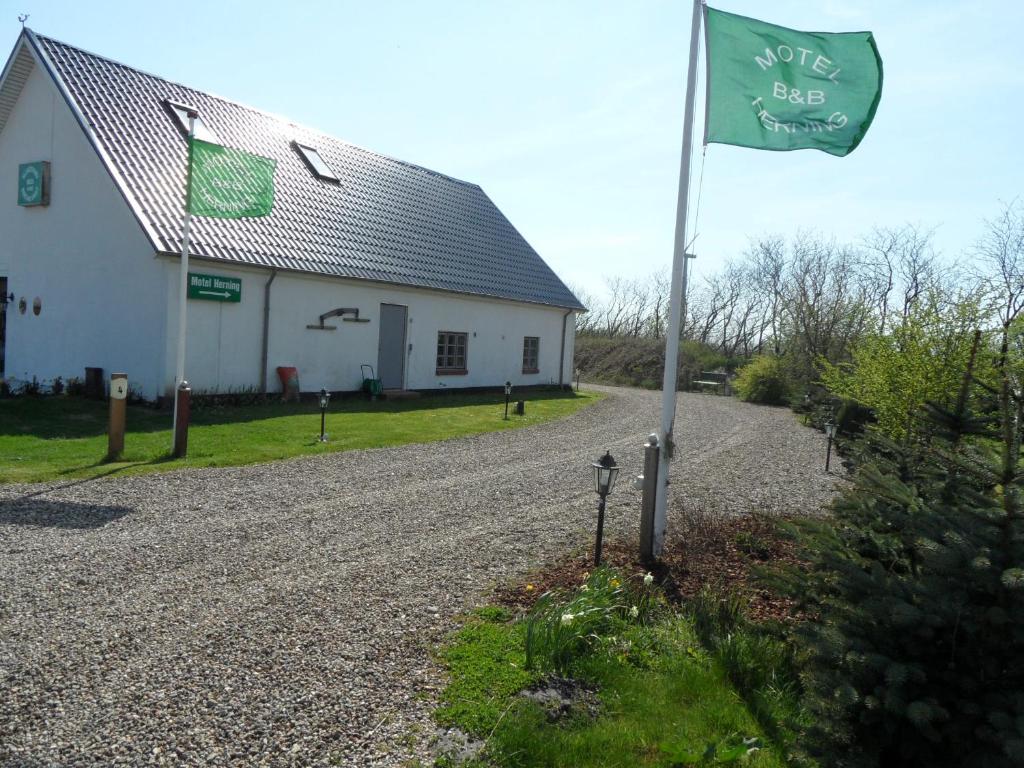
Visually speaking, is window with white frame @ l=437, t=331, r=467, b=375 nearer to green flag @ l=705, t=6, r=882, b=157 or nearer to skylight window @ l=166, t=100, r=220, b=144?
skylight window @ l=166, t=100, r=220, b=144

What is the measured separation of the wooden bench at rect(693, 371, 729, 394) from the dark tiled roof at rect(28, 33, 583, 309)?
919cm

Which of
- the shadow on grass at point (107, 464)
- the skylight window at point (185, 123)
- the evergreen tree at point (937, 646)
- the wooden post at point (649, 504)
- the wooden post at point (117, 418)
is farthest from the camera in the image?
the skylight window at point (185, 123)

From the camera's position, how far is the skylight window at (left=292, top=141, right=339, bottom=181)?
67.2 ft

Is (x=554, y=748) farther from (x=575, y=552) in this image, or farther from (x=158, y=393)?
(x=158, y=393)

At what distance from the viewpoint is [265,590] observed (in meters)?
5.46

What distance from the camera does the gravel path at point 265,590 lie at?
361 centimetres

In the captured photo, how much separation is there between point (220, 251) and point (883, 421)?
1216cm

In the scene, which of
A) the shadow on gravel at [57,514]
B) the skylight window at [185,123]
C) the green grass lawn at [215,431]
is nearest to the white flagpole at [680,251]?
the shadow on gravel at [57,514]

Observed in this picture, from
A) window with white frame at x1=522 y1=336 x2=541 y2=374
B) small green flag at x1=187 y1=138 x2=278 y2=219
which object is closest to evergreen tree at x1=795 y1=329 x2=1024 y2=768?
small green flag at x1=187 y1=138 x2=278 y2=219

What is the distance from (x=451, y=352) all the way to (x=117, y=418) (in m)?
12.3

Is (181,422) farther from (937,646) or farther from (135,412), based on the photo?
(937,646)

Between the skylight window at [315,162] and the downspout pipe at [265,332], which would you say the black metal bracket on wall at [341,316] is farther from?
→ the skylight window at [315,162]

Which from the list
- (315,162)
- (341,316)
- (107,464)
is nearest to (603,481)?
(107,464)

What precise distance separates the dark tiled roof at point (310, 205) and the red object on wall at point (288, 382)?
219 cm
